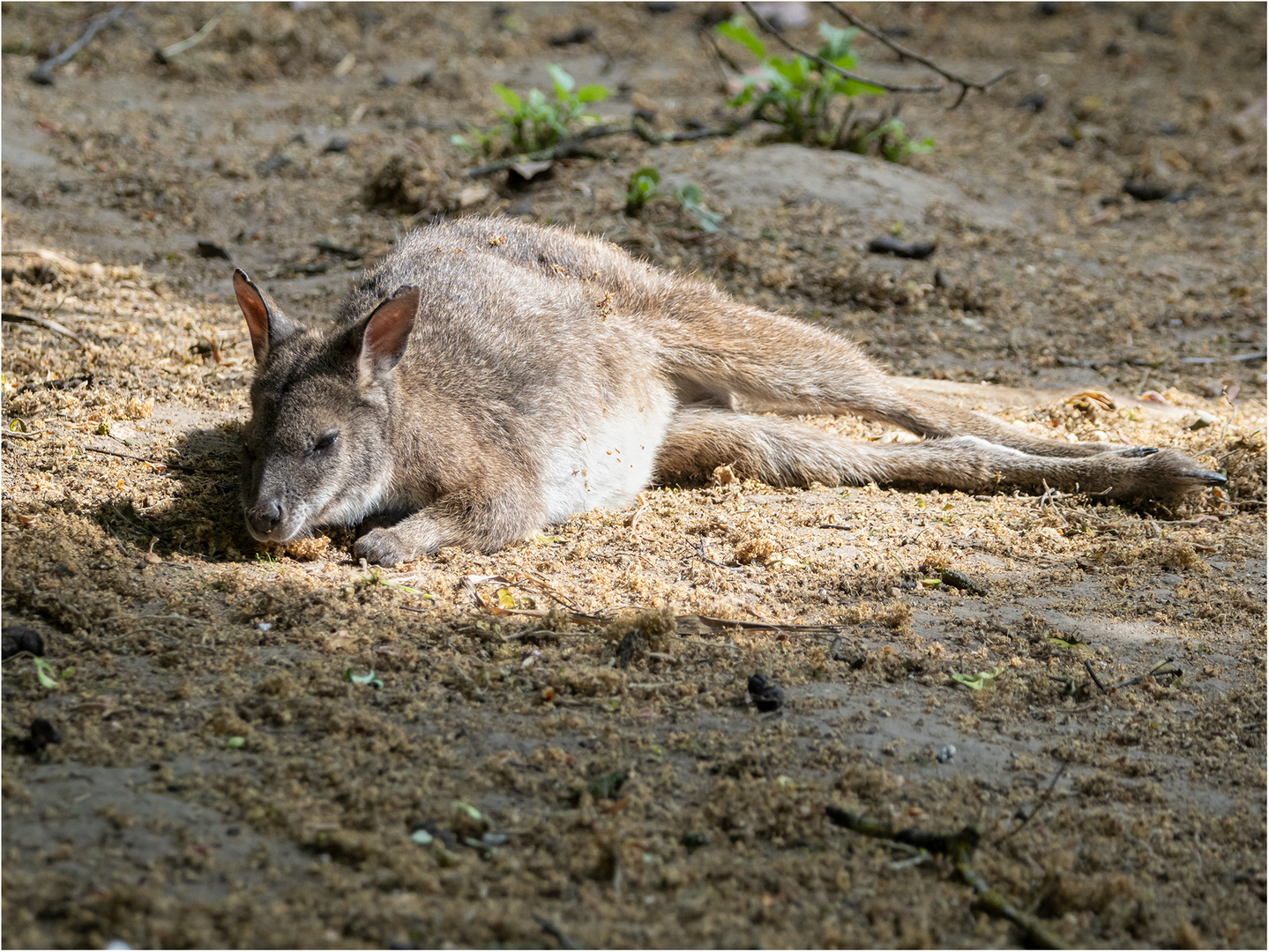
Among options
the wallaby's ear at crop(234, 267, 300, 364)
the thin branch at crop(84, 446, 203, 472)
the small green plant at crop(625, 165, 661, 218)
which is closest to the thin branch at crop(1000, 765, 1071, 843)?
the wallaby's ear at crop(234, 267, 300, 364)

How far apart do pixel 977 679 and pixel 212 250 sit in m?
6.33

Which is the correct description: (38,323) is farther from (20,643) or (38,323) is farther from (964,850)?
(964,850)

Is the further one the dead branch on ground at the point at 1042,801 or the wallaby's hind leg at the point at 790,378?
the wallaby's hind leg at the point at 790,378

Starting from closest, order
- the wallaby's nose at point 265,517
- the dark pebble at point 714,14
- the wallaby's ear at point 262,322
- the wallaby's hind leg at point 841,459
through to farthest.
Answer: the wallaby's nose at point 265,517 → the wallaby's ear at point 262,322 → the wallaby's hind leg at point 841,459 → the dark pebble at point 714,14

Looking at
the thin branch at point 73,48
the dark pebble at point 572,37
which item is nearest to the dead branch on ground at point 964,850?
the thin branch at point 73,48

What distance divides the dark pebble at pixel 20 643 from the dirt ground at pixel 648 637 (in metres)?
0.11

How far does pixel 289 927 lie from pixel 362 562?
2066 millimetres

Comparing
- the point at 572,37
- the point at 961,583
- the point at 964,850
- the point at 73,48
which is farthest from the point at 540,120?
the point at 964,850

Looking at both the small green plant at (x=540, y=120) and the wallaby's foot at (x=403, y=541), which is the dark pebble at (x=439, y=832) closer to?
the wallaby's foot at (x=403, y=541)

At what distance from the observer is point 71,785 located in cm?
267

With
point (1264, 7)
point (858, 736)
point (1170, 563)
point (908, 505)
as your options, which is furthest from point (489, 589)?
point (1264, 7)

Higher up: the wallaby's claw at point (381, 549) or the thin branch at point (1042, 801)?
the thin branch at point (1042, 801)

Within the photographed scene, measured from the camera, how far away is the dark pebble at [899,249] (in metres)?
8.11

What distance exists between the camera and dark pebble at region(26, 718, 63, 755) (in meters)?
2.79
